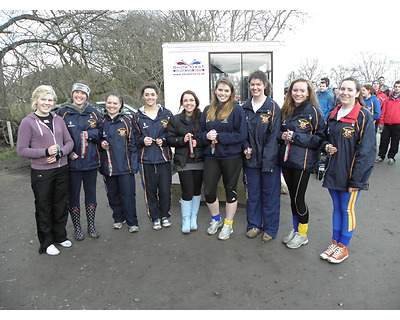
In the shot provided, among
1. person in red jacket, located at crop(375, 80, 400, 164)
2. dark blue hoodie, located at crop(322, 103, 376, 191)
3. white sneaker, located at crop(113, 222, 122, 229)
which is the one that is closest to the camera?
dark blue hoodie, located at crop(322, 103, 376, 191)

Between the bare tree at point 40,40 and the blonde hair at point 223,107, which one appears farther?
the bare tree at point 40,40

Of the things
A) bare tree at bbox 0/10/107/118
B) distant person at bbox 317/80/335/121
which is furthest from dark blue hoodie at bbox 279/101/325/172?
bare tree at bbox 0/10/107/118

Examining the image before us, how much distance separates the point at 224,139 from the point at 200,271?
1.45 metres

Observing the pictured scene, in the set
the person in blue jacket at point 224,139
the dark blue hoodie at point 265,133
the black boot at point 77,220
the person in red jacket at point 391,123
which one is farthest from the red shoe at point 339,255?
the person in red jacket at point 391,123

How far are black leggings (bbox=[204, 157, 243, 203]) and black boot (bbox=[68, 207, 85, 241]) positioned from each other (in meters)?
1.67

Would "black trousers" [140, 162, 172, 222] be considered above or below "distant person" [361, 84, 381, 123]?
below

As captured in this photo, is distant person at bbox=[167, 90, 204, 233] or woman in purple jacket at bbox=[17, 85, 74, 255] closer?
woman in purple jacket at bbox=[17, 85, 74, 255]

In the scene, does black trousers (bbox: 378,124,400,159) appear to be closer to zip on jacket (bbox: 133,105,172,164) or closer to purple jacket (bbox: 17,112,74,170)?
zip on jacket (bbox: 133,105,172,164)

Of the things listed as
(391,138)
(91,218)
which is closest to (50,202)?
(91,218)

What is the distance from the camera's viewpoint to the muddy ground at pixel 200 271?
99.5 inches

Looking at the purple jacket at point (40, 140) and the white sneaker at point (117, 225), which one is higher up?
the purple jacket at point (40, 140)

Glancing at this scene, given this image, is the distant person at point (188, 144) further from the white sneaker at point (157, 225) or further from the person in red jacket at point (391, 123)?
the person in red jacket at point (391, 123)

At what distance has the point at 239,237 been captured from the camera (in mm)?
3717

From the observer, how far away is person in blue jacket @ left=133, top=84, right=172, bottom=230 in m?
3.69
